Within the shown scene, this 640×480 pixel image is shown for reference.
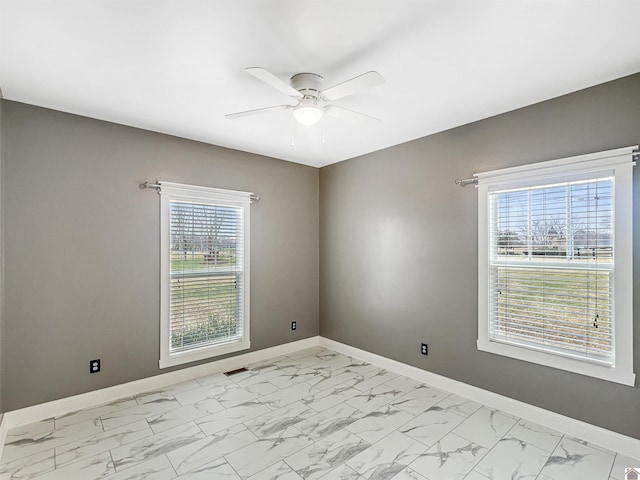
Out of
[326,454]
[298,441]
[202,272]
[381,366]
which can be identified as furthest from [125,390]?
[381,366]

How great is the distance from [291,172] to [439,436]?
3423mm

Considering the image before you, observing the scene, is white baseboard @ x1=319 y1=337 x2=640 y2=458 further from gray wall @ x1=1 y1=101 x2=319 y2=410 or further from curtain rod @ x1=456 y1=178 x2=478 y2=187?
gray wall @ x1=1 y1=101 x2=319 y2=410

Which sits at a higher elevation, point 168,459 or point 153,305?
point 153,305

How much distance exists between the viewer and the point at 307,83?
2.29 m

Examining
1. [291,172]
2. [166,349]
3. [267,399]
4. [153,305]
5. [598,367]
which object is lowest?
[267,399]

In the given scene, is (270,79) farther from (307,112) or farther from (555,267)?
(555,267)

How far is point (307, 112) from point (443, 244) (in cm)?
195

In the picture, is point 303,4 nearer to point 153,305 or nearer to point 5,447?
point 153,305

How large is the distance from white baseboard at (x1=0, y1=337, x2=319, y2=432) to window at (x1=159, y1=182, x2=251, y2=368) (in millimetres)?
128

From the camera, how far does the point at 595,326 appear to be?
2449 millimetres

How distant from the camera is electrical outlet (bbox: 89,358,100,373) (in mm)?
3008

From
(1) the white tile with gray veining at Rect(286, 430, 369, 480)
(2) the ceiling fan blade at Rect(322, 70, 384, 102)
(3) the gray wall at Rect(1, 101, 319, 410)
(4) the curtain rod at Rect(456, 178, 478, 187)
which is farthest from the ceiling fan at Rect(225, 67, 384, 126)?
(1) the white tile with gray veining at Rect(286, 430, 369, 480)

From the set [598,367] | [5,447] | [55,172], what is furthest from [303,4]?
[5,447]

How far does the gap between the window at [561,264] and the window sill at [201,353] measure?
8.62 feet
